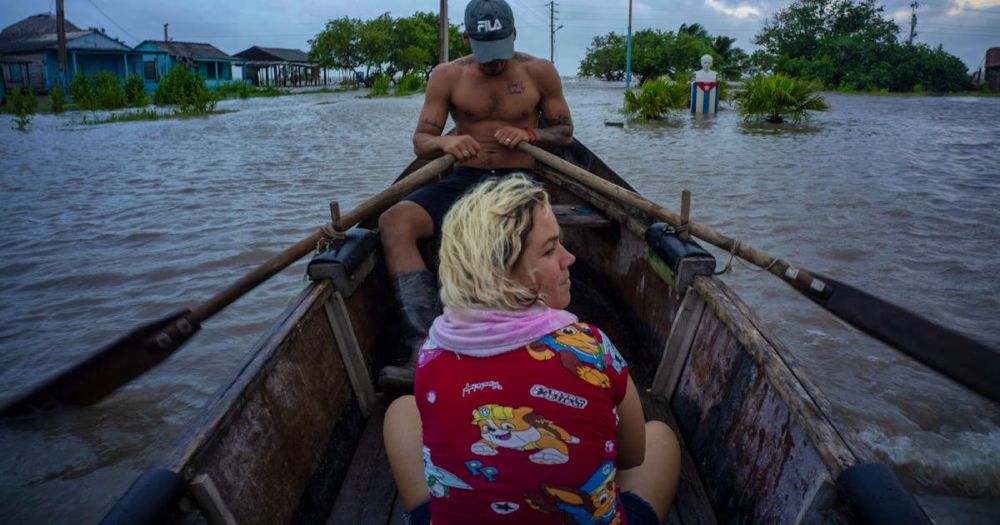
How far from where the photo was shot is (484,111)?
3.68 m

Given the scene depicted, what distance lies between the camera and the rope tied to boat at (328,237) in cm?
256

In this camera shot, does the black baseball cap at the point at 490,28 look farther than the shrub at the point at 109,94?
No

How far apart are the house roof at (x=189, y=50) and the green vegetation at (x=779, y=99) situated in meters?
32.9

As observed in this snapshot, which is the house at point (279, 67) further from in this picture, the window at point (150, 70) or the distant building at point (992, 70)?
the distant building at point (992, 70)

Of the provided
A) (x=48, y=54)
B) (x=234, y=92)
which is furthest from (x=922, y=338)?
(x=234, y=92)

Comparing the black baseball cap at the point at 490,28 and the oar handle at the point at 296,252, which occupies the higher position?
the black baseball cap at the point at 490,28

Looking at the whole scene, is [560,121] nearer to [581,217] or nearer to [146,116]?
[581,217]

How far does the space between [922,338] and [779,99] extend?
1431cm

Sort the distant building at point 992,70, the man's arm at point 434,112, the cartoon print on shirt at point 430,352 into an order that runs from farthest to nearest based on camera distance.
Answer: the distant building at point 992,70, the man's arm at point 434,112, the cartoon print on shirt at point 430,352

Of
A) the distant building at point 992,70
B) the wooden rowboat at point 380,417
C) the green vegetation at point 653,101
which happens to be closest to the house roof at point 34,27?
the green vegetation at point 653,101

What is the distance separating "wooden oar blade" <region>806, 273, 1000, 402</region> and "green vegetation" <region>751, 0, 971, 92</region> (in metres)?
34.1

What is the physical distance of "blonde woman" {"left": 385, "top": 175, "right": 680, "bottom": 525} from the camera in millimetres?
1110

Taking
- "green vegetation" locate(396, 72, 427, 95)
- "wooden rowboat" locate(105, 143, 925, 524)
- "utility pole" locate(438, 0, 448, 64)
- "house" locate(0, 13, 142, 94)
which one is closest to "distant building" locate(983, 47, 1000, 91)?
"utility pole" locate(438, 0, 448, 64)

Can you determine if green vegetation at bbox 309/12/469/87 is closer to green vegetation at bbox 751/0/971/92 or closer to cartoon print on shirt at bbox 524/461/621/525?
green vegetation at bbox 751/0/971/92
